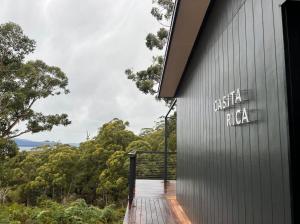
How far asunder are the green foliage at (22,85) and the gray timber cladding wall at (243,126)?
9.59 m

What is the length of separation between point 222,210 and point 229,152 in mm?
643

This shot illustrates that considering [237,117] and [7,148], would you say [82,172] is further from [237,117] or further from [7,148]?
A: [237,117]

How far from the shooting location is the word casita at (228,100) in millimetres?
2414

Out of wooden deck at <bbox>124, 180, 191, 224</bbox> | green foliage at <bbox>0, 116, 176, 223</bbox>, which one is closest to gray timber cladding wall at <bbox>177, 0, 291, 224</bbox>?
wooden deck at <bbox>124, 180, 191, 224</bbox>

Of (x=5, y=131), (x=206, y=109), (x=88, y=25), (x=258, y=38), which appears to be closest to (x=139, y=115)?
(x=88, y=25)

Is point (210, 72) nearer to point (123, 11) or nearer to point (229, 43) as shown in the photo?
point (229, 43)

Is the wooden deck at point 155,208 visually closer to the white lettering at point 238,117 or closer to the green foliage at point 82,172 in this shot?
the white lettering at point 238,117

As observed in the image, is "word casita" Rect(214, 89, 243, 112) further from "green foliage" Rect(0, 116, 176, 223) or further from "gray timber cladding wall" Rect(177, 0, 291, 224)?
"green foliage" Rect(0, 116, 176, 223)

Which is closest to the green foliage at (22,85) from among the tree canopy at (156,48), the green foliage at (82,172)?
the green foliage at (82,172)

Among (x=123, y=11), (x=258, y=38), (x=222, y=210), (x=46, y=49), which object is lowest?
(x=222, y=210)

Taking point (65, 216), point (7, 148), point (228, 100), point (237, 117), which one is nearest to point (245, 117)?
point (237, 117)

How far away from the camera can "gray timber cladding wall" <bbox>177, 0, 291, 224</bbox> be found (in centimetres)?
170

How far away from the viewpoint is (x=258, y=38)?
2.01m

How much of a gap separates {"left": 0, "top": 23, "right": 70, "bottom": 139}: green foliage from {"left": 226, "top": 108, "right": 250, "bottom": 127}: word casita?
35.7 ft
